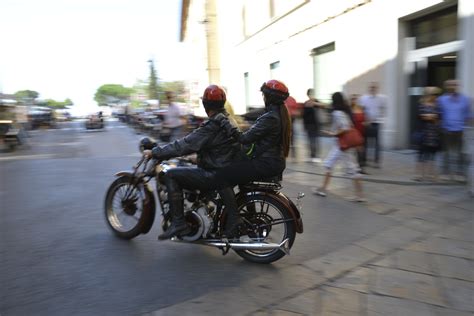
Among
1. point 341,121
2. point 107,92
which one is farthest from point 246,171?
point 107,92

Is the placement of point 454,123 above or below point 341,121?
below

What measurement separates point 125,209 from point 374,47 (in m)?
9.11

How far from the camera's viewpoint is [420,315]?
3.07 meters

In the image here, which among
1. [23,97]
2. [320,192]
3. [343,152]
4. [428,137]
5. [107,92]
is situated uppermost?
[107,92]

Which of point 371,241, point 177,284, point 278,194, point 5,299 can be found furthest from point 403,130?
point 5,299

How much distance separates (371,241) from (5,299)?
343 cm

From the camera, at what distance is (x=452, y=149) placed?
24.4 feet

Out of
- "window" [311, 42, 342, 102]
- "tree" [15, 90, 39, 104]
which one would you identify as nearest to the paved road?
"window" [311, 42, 342, 102]

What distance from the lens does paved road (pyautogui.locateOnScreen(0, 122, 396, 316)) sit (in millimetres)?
3385

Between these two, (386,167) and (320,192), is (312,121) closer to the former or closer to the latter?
(386,167)

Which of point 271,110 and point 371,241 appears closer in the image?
point 271,110

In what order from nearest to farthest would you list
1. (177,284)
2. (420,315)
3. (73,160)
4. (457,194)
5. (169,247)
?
(420,315) < (177,284) < (169,247) < (457,194) < (73,160)

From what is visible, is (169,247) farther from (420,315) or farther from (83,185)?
(83,185)

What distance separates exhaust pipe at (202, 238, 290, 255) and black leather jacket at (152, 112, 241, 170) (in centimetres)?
70
